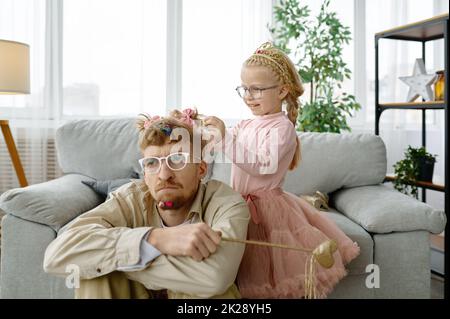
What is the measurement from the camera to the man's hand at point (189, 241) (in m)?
1.21

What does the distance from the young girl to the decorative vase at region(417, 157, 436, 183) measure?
156 centimetres

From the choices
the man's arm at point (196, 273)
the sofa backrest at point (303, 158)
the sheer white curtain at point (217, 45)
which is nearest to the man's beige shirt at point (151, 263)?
the man's arm at point (196, 273)

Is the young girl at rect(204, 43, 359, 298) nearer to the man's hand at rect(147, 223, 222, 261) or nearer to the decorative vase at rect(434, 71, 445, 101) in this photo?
the man's hand at rect(147, 223, 222, 261)

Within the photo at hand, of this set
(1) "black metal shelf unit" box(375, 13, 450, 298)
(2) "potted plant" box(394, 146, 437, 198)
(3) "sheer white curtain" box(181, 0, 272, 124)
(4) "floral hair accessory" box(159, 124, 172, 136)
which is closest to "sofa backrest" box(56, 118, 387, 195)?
(1) "black metal shelf unit" box(375, 13, 450, 298)

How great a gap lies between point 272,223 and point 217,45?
8.21ft

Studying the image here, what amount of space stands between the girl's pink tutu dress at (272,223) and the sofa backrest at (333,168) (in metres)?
0.73

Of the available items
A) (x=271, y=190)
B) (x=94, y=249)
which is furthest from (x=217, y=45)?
(x=94, y=249)

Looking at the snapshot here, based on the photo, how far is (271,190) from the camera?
5.45 feet

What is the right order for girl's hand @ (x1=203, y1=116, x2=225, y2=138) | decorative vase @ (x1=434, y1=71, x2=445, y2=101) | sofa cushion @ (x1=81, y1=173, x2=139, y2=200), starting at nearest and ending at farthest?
girl's hand @ (x1=203, y1=116, x2=225, y2=138), sofa cushion @ (x1=81, y1=173, x2=139, y2=200), decorative vase @ (x1=434, y1=71, x2=445, y2=101)

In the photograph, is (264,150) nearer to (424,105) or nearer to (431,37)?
(424,105)

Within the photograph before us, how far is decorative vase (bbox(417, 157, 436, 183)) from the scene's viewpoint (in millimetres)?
3035

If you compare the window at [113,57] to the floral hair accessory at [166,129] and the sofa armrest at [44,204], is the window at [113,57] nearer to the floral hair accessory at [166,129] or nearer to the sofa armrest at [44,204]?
the sofa armrest at [44,204]
